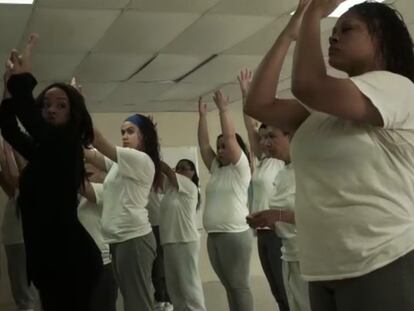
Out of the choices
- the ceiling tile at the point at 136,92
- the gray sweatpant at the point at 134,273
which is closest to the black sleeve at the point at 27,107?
the gray sweatpant at the point at 134,273

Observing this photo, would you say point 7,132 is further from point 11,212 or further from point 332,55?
point 11,212

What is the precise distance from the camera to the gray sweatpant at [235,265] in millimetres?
3432

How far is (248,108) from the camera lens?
4.40 ft

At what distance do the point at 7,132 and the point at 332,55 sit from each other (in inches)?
45.6

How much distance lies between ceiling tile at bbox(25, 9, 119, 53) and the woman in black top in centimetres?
173

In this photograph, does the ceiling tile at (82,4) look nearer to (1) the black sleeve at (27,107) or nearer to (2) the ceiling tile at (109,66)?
(2) the ceiling tile at (109,66)

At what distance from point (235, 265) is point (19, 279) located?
2.39m

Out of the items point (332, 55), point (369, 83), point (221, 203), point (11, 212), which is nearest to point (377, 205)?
point (369, 83)

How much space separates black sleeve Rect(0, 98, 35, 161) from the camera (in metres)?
1.84

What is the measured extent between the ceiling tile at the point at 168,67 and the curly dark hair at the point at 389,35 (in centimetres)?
341

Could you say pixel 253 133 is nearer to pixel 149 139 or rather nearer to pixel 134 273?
pixel 149 139

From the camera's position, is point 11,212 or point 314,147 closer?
point 314,147

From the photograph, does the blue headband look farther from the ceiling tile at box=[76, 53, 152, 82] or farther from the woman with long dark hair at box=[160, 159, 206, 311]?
the ceiling tile at box=[76, 53, 152, 82]

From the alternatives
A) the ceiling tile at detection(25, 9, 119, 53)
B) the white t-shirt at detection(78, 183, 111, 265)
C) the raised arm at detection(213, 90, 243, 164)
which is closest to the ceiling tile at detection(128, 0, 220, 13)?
the ceiling tile at detection(25, 9, 119, 53)
